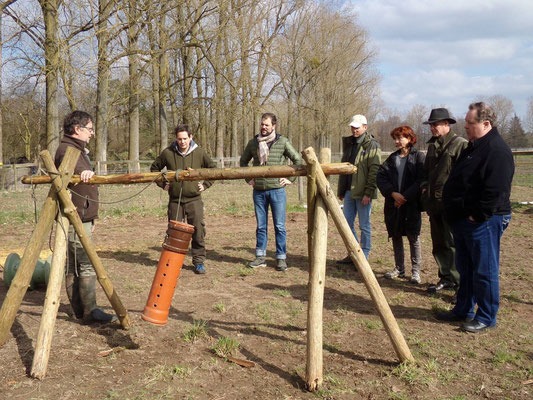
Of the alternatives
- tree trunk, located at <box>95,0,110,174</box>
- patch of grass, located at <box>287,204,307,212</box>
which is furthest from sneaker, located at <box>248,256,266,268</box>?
tree trunk, located at <box>95,0,110,174</box>

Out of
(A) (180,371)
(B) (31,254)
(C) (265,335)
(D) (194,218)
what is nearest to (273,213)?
(D) (194,218)

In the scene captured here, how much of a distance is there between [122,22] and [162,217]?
28.9 ft

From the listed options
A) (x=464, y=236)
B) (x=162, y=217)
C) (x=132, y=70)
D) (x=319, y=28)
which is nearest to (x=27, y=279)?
(x=464, y=236)

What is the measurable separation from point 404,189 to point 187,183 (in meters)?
2.87

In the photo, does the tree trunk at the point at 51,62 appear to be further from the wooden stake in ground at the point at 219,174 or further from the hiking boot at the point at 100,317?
the wooden stake in ground at the point at 219,174

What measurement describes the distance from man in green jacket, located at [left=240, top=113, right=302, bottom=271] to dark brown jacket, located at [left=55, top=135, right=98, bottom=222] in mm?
2323

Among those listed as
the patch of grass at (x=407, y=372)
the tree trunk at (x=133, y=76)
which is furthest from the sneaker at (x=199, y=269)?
the tree trunk at (x=133, y=76)

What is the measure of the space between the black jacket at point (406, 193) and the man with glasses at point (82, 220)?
351cm

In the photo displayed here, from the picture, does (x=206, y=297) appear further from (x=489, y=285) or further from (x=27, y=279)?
(x=489, y=285)

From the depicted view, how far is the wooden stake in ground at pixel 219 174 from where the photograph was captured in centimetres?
373

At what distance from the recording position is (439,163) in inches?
205

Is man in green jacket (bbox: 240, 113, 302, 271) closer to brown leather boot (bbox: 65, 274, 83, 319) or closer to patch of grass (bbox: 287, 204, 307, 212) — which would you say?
brown leather boot (bbox: 65, 274, 83, 319)

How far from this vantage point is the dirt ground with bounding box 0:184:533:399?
3.44 m

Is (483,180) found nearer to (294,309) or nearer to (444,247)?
(444,247)
